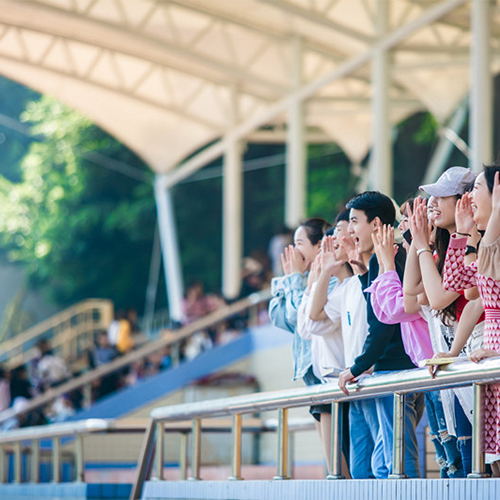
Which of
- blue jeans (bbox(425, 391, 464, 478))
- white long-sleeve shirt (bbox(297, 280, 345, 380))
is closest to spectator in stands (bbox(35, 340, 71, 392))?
white long-sleeve shirt (bbox(297, 280, 345, 380))

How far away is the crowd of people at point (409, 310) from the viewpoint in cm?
450

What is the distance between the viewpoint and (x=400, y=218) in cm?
579

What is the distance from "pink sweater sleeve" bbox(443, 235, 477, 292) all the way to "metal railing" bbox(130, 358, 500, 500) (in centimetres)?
38

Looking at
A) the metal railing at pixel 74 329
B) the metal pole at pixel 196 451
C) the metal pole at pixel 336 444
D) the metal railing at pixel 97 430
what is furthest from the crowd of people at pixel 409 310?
the metal railing at pixel 74 329

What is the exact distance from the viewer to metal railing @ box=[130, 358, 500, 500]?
4.33 m

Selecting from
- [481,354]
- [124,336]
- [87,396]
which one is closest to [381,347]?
[481,354]

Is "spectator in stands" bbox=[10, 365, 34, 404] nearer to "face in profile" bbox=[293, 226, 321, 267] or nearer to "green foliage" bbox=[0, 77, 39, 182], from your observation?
"face in profile" bbox=[293, 226, 321, 267]

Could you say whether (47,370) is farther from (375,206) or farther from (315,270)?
(375,206)

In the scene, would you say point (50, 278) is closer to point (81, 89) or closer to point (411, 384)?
point (81, 89)

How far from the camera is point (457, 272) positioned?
4676 mm

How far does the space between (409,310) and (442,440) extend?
2.01ft

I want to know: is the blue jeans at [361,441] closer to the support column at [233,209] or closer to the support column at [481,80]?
the support column at [481,80]

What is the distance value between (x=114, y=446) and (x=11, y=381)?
4880 mm

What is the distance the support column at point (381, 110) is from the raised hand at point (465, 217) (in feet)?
41.6
